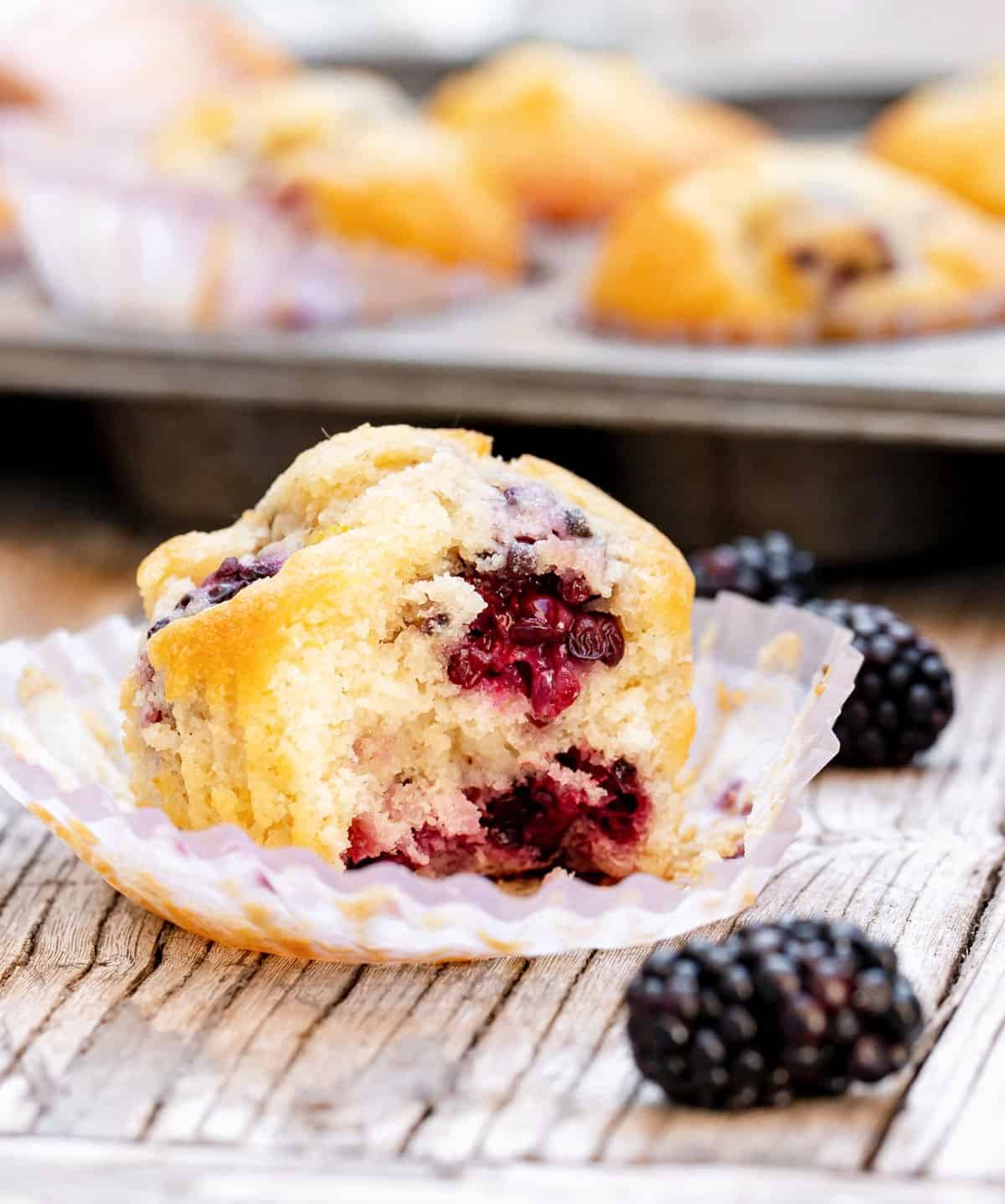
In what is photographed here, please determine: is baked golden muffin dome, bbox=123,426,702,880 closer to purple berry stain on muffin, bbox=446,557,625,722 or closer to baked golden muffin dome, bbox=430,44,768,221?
purple berry stain on muffin, bbox=446,557,625,722

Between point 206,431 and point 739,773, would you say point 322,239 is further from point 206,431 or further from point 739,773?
point 739,773

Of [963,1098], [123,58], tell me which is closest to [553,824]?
[963,1098]

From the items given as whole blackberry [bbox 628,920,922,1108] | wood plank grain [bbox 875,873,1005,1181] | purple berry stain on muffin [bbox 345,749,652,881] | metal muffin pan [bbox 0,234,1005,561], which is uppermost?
whole blackberry [bbox 628,920,922,1108]

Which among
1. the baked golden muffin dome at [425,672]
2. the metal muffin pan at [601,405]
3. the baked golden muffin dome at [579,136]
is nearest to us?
the baked golden muffin dome at [425,672]

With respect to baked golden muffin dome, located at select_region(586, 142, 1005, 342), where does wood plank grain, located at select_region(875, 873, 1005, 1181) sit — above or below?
above

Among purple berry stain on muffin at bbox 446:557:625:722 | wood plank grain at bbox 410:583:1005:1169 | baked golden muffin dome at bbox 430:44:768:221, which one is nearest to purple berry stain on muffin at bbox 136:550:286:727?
purple berry stain on muffin at bbox 446:557:625:722

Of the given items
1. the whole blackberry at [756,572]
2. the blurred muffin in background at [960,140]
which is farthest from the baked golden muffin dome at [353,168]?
the whole blackberry at [756,572]

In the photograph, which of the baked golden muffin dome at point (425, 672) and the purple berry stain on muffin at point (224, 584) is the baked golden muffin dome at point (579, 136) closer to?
the baked golden muffin dome at point (425, 672)
